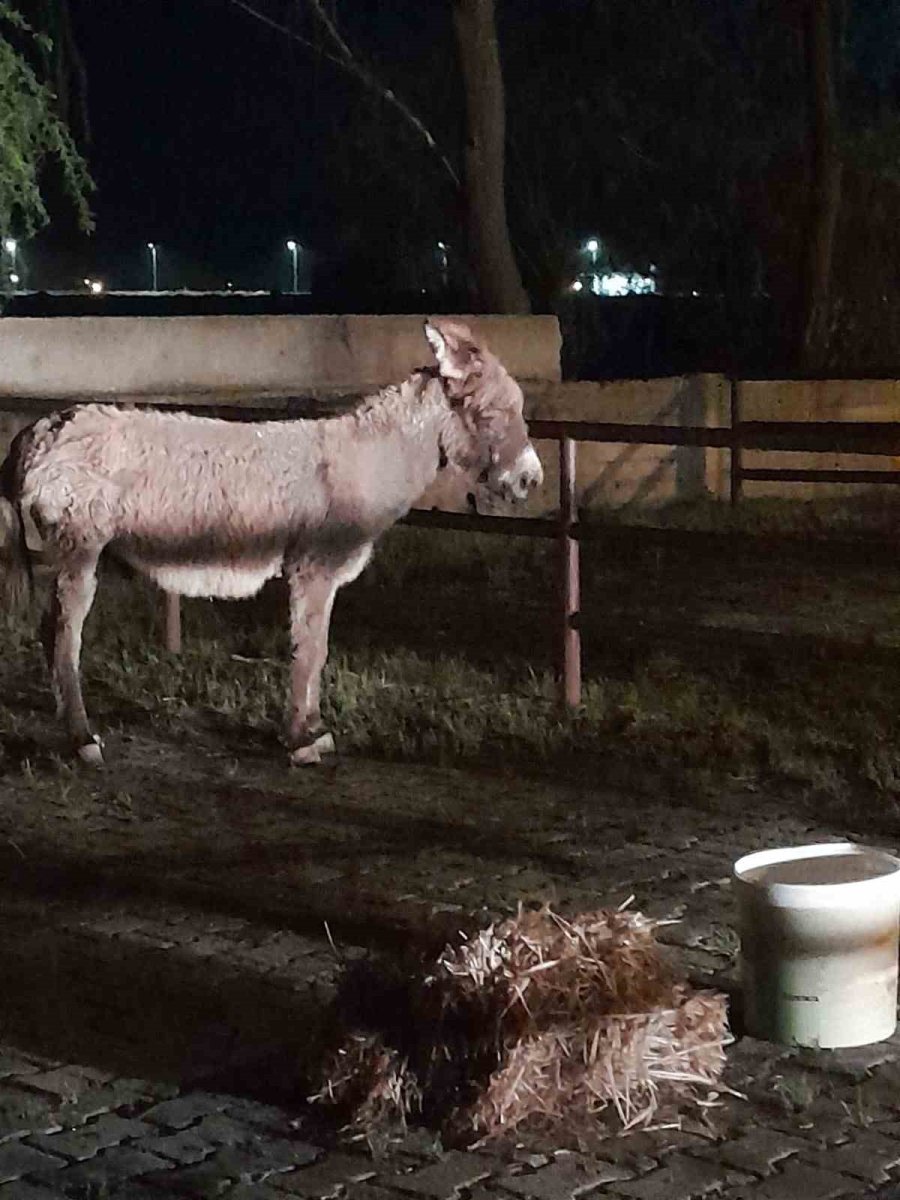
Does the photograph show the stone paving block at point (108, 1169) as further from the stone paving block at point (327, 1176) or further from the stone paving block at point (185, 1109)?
the stone paving block at point (327, 1176)

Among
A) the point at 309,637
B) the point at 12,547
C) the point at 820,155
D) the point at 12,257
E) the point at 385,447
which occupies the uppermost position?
the point at 820,155

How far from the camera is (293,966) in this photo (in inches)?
212

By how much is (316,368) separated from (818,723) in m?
7.34

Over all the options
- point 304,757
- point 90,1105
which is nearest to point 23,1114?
point 90,1105

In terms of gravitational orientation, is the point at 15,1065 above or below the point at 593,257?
below

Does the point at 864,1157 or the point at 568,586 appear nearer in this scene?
the point at 864,1157

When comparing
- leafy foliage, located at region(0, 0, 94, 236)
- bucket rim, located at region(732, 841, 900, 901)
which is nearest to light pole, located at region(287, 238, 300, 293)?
leafy foliage, located at region(0, 0, 94, 236)

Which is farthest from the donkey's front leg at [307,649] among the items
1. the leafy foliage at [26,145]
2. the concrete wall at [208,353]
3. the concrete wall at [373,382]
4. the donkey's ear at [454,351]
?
the leafy foliage at [26,145]

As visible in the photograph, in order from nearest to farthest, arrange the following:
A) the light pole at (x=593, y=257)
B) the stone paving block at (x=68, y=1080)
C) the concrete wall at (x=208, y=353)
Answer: the stone paving block at (x=68, y=1080)
the concrete wall at (x=208, y=353)
the light pole at (x=593, y=257)

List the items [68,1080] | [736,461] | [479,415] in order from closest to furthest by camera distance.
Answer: [68,1080] < [479,415] < [736,461]

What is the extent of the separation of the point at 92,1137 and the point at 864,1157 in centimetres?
166

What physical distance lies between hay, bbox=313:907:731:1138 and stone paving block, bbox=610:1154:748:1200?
0.19 meters

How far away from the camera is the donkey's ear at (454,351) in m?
7.89

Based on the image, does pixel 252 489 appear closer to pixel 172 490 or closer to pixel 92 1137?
pixel 172 490
